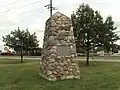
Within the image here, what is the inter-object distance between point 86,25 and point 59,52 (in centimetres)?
1561

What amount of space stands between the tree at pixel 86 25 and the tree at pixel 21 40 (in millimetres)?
13859

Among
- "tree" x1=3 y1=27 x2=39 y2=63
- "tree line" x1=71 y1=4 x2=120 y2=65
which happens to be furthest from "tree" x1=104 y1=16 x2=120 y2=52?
"tree" x1=3 y1=27 x2=39 y2=63

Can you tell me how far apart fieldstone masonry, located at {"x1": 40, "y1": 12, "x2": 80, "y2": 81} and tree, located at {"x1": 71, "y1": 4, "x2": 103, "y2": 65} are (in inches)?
569

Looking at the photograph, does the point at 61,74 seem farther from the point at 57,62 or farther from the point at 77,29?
the point at 77,29

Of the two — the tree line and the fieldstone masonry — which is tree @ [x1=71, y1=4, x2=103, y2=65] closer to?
the tree line

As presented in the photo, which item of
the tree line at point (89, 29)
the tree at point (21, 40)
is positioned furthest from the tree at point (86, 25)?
the tree at point (21, 40)

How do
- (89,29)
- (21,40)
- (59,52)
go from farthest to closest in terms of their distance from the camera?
(21,40)
(89,29)
(59,52)

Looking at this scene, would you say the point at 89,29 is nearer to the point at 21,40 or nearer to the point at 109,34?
the point at 109,34

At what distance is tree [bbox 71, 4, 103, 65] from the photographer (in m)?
31.4

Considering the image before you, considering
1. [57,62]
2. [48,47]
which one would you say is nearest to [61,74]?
[57,62]

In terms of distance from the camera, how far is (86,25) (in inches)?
1242

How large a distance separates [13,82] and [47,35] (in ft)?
12.3

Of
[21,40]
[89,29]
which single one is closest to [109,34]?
[89,29]

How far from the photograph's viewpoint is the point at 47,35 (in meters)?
17.5
